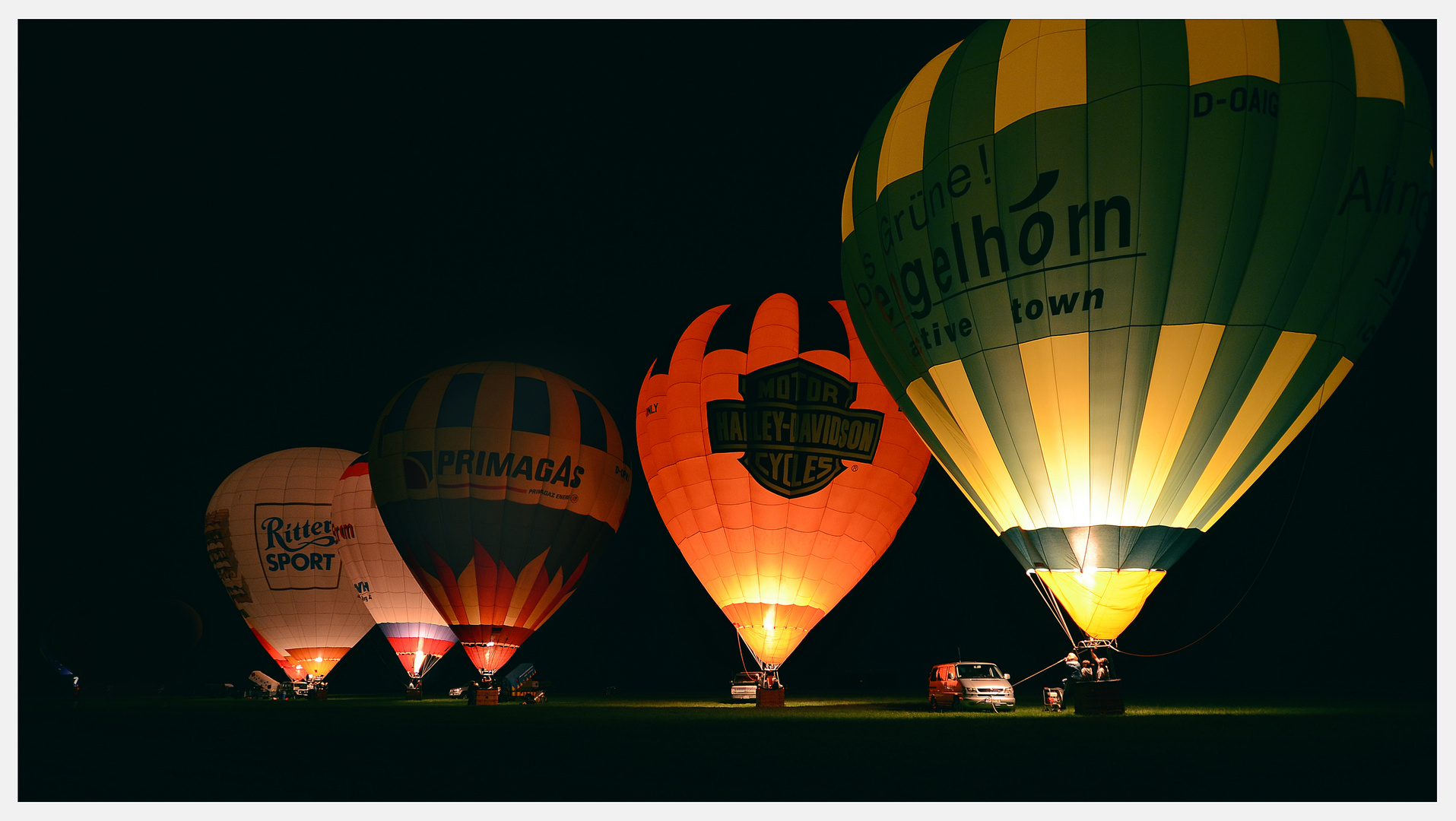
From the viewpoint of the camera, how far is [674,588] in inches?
1452

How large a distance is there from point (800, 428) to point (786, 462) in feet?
2.10

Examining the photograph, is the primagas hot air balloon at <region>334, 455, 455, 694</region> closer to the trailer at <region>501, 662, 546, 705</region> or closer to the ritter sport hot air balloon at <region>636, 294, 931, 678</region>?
the trailer at <region>501, 662, 546, 705</region>

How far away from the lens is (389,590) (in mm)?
27609

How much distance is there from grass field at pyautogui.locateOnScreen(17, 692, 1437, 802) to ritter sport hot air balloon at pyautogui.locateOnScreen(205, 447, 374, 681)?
16.8 m

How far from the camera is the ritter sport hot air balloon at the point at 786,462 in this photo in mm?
19875

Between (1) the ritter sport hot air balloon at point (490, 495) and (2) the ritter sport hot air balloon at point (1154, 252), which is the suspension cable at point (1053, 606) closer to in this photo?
(2) the ritter sport hot air balloon at point (1154, 252)

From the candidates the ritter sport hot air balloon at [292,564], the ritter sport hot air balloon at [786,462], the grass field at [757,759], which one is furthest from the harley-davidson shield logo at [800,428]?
the ritter sport hot air balloon at [292,564]

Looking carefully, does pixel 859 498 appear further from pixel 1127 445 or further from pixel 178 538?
pixel 178 538

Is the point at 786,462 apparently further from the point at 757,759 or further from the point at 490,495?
the point at 757,759

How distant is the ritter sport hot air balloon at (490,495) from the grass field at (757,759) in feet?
26.5

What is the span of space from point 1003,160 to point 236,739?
33.3ft

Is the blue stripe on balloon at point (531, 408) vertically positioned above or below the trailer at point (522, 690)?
above

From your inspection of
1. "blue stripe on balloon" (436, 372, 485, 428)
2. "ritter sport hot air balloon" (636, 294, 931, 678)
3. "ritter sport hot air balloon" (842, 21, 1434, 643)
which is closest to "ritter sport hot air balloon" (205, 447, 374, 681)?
"blue stripe on balloon" (436, 372, 485, 428)

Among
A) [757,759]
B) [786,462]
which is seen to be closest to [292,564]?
[786,462]
